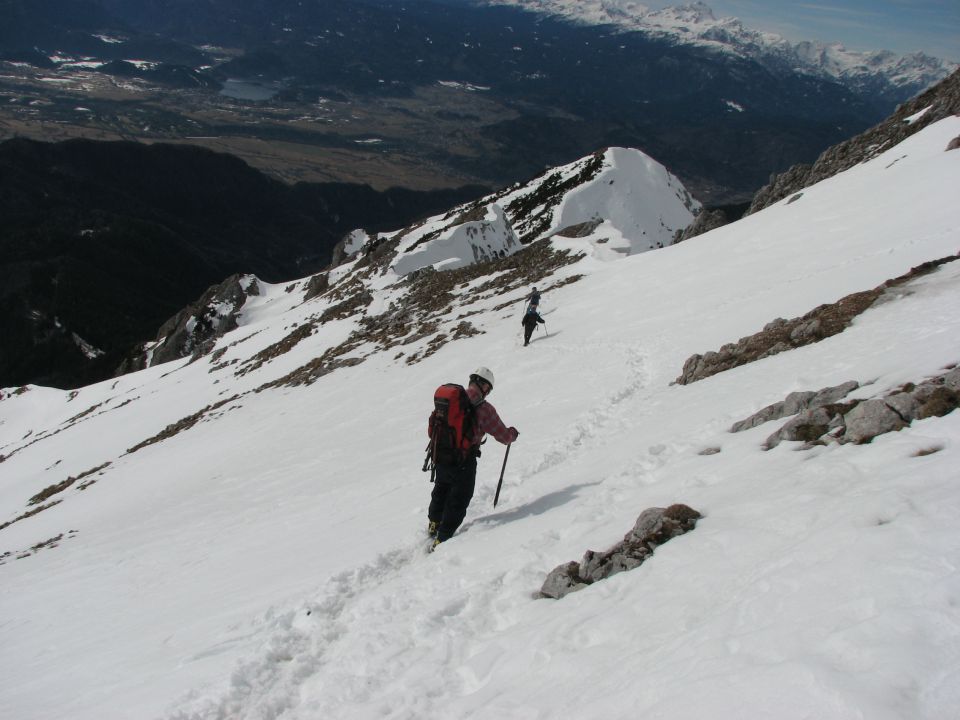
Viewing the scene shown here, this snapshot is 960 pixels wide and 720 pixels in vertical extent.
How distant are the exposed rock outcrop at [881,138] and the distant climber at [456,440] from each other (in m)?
38.3

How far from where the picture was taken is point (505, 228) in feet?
192

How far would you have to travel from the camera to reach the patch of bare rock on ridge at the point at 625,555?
6492 mm

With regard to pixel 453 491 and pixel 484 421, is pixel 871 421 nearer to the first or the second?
pixel 484 421

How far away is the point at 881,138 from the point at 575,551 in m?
47.3

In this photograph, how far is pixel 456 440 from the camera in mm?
9031

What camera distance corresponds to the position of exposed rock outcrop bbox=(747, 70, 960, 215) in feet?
120

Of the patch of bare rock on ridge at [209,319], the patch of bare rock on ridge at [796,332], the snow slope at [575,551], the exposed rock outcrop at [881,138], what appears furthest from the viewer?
the patch of bare rock on ridge at [209,319]

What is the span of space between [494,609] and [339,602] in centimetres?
233

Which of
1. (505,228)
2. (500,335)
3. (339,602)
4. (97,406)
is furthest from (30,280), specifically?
(339,602)

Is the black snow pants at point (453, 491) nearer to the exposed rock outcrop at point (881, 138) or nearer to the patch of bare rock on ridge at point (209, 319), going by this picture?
the exposed rock outcrop at point (881, 138)

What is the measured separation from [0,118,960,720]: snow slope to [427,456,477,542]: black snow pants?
29cm

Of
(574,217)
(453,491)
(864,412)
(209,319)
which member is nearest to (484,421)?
(453,491)

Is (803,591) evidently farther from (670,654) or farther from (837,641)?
(670,654)

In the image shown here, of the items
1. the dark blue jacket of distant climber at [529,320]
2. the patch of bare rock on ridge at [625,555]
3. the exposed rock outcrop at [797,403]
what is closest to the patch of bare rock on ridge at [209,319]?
the dark blue jacket of distant climber at [529,320]
